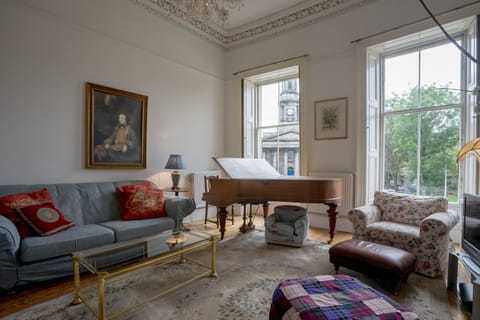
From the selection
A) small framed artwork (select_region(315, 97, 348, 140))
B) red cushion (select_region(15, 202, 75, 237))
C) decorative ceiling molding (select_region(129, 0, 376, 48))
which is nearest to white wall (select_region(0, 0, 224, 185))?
decorative ceiling molding (select_region(129, 0, 376, 48))

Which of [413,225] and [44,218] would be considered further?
[413,225]

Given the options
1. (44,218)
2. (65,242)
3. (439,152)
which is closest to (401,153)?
(439,152)

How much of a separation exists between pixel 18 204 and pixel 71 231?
0.55 m

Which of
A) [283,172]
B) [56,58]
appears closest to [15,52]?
[56,58]

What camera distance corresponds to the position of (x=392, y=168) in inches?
161

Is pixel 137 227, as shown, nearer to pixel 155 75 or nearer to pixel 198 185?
pixel 198 185

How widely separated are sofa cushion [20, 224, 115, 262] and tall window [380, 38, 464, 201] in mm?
4201

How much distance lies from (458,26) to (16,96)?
5.62 meters

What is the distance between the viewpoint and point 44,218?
8.14 ft

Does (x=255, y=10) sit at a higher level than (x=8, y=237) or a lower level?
higher

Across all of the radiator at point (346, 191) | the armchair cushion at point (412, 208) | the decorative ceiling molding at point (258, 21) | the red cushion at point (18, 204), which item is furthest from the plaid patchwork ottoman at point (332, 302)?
the decorative ceiling molding at point (258, 21)

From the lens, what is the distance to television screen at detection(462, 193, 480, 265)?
199 centimetres

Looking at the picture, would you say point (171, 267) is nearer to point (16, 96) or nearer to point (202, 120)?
point (16, 96)

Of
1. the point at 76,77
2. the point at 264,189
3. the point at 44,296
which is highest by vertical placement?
the point at 76,77
